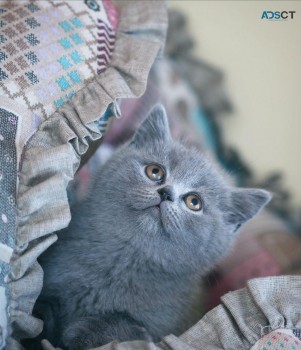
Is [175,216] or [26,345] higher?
[175,216]

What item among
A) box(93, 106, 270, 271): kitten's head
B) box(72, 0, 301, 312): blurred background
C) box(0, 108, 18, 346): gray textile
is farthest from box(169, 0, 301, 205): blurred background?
box(0, 108, 18, 346): gray textile

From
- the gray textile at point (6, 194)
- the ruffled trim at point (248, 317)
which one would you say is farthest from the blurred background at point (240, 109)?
the gray textile at point (6, 194)

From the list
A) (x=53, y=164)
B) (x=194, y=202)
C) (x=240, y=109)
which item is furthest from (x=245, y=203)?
(x=53, y=164)

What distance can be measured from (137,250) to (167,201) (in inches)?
4.5

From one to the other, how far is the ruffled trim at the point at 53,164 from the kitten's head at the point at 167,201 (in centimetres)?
9

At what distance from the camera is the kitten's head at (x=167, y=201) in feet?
2.88

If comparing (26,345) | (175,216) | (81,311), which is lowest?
(26,345)

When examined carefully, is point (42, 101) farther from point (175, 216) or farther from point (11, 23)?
point (175, 216)

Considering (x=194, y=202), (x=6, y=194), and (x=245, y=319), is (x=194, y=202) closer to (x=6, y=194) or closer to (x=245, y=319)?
(x=245, y=319)

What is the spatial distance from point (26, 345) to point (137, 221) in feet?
1.05

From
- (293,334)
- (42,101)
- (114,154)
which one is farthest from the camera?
(114,154)

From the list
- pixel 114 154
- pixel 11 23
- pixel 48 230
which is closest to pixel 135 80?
pixel 114 154

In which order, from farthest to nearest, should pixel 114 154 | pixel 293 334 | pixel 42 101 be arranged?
pixel 114 154
pixel 42 101
pixel 293 334

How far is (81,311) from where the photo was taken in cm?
88
